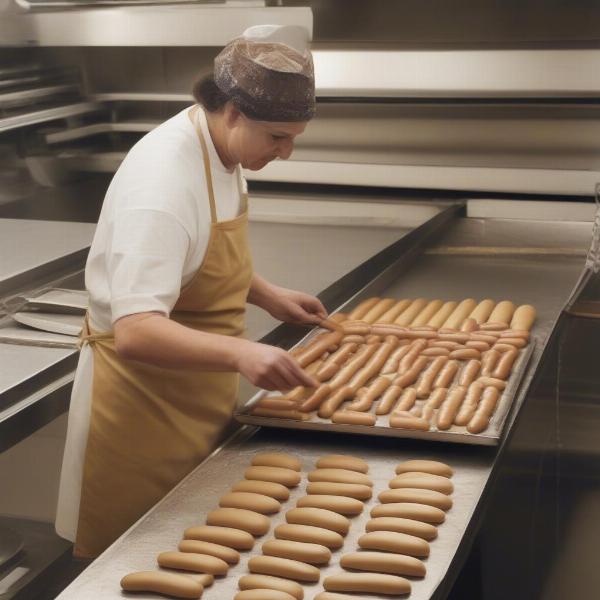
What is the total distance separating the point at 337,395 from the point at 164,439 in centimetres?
40

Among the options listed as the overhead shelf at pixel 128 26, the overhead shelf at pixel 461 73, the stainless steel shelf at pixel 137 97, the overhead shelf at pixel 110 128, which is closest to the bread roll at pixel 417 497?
the overhead shelf at pixel 128 26

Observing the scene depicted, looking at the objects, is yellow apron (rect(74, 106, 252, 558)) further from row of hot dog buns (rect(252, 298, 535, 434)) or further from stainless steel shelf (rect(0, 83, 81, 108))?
stainless steel shelf (rect(0, 83, 81, 108))

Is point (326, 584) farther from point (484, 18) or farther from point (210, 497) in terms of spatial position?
point (484, 18)

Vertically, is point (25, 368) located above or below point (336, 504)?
above

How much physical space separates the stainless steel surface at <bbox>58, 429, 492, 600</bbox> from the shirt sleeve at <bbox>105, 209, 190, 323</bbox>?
372 mm

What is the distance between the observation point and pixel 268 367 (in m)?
1.89

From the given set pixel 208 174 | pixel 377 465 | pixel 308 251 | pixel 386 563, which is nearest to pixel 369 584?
pixel 386 563

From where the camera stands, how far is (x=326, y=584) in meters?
1.62

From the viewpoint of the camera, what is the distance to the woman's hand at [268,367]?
189 centimetres

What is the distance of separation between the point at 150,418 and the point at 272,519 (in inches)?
18.0

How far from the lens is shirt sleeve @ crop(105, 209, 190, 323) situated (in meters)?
1.86

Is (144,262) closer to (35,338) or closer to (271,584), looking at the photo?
(271,584)

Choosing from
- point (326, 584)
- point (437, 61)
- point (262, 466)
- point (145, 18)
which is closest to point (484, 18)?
point (437, 61)

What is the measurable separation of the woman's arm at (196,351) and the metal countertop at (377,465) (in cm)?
25
